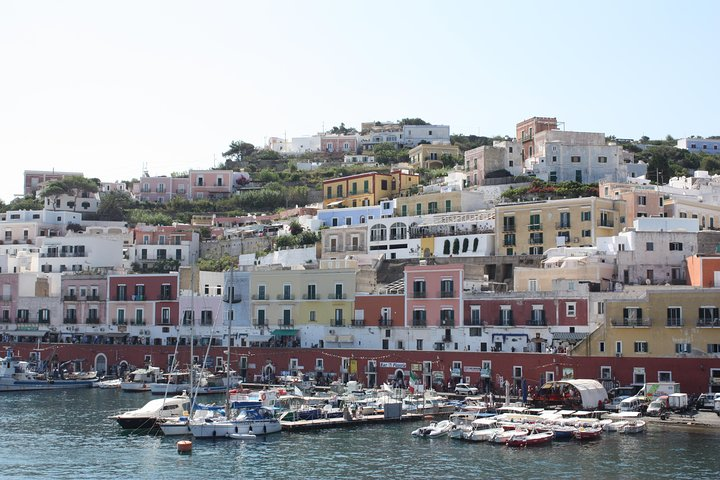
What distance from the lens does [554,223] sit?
69938mm

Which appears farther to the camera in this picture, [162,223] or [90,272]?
[162,223]

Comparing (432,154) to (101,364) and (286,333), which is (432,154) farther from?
(101,364)

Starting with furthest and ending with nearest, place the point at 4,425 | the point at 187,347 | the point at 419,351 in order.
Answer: the point at 187,347
the point at 419,351
the point at 4,425

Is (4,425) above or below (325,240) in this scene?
below

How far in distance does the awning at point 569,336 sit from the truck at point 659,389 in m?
5.37

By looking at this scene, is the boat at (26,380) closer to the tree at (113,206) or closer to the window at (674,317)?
the tree at (113,206)

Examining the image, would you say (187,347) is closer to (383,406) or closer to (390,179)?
(383,406)

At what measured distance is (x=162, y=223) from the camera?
10250cm

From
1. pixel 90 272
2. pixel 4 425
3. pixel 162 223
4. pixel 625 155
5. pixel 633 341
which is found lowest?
pixel 4 425

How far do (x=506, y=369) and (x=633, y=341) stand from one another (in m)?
7.09

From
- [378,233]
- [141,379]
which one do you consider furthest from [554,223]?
[141,379]

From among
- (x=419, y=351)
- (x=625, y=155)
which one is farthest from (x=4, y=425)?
(x=625, y=155)

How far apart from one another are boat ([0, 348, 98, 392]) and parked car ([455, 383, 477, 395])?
26234 mm

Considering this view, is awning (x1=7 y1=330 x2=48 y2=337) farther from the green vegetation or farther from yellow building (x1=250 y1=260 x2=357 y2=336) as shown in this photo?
the green vegetation
